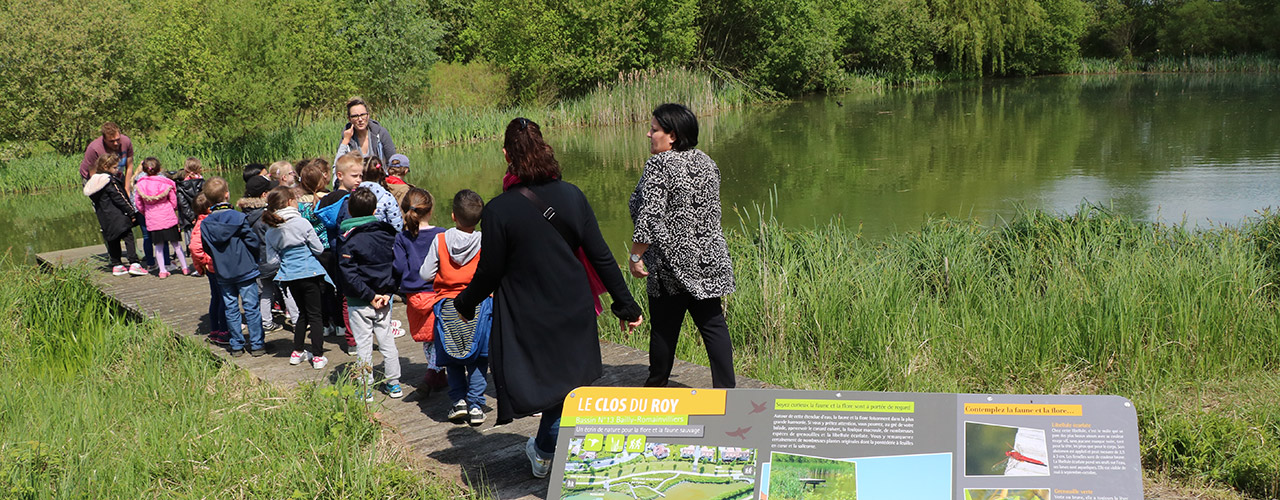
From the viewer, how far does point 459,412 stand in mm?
4086

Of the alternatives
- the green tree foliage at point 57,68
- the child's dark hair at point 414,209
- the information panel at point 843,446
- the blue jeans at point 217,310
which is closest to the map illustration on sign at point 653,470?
the information panel at point 843,446

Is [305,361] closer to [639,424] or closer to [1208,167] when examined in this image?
[639,424]

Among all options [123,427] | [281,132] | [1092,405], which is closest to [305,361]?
[123,427]

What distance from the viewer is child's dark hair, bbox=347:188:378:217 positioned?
450 centimetres

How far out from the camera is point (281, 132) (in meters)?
23.8

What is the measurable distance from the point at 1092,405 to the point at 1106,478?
18 centimetres

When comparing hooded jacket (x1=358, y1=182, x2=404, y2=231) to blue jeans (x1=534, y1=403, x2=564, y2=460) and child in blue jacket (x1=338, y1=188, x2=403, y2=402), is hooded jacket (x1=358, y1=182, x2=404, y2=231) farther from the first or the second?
blue jeans (x1=534, y1=403, x2=564, y2=460)

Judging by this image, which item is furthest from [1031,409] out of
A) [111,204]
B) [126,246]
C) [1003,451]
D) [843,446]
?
[126,246]

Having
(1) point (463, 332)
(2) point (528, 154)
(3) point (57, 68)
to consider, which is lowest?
(1) point (463, 332)

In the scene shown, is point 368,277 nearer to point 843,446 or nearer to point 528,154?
point 528,154

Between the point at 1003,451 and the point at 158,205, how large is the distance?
289 inches

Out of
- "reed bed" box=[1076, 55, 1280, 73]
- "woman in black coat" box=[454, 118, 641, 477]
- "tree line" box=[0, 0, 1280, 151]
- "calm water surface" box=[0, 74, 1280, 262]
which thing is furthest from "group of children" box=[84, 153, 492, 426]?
"reed bed" box=[1076, 55, 1280, 73]

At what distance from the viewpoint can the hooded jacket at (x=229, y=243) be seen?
543 centimetres

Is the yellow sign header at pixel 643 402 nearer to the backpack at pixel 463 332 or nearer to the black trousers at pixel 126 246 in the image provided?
the backpack at pixel 463 332
